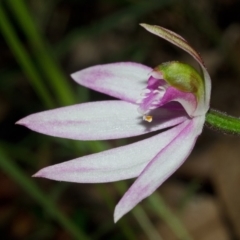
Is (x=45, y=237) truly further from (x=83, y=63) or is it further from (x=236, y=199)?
(x=83, y=63)

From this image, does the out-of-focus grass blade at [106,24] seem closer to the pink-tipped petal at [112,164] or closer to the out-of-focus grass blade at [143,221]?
the out-of-focus grass blade at [143,221]

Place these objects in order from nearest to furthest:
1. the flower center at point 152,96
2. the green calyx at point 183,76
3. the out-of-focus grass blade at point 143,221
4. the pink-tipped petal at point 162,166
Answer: the pink-tipped petal at point 162,166, the green calyx at point 183,76, the flower center at point 152,96, the out-of-focus grass blade at point 143,221

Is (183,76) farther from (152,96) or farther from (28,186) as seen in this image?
(28,186)

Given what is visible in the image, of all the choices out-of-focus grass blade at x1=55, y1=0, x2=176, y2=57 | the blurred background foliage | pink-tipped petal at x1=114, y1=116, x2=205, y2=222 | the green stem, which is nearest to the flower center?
pink-tipped petal at x1=114, y1=116, x2=205, y2=222

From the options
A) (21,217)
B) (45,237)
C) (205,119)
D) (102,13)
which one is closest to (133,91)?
(205,119)

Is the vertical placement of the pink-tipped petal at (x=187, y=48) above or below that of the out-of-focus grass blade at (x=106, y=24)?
above

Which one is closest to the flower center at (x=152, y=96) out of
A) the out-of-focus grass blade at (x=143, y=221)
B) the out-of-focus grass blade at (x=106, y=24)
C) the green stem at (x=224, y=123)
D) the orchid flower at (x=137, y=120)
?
the orchid flower at (x=137, y=120)

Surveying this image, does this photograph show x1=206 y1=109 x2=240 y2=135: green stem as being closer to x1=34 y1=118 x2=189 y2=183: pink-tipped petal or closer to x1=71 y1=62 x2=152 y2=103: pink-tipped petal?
x1=34 y1=118 x2=189 y2=183: pink-tipped petal
